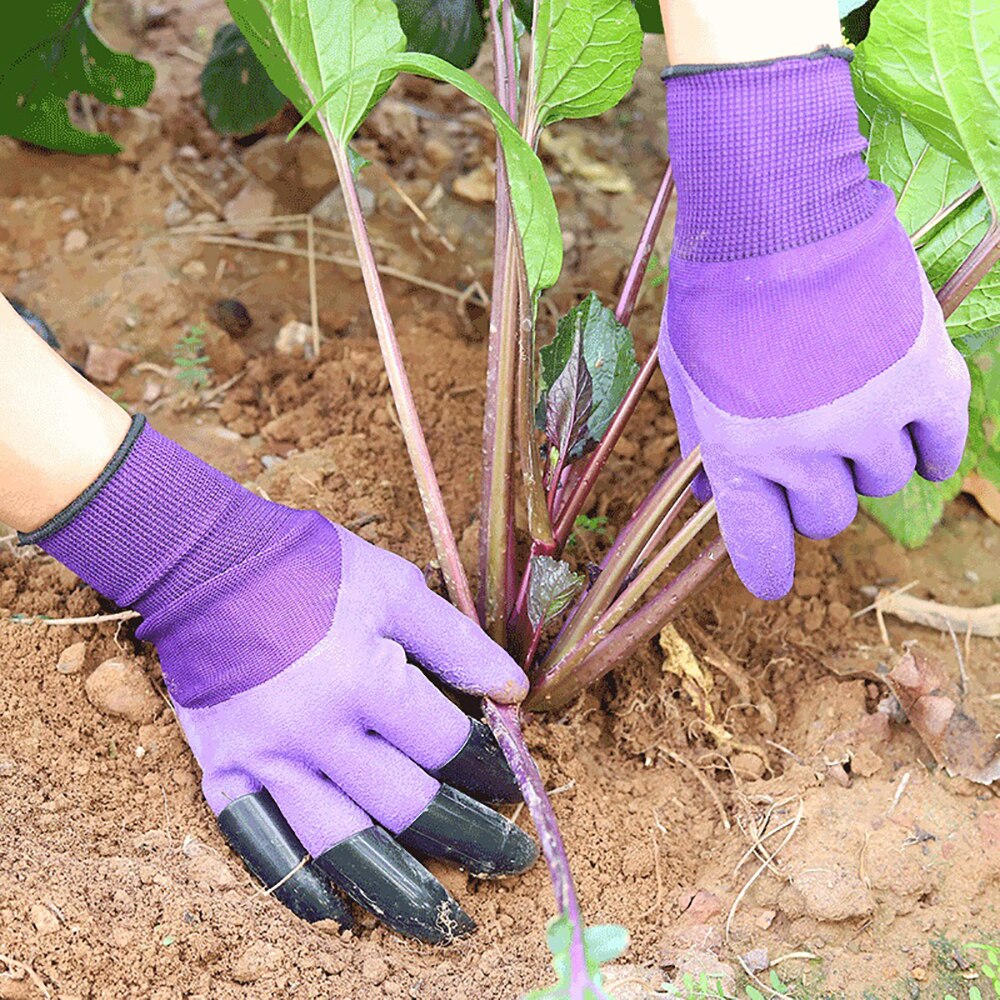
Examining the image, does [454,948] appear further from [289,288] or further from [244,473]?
[289,288]

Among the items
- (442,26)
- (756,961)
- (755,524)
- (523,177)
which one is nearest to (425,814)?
(756,961)

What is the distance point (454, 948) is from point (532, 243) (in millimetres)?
815

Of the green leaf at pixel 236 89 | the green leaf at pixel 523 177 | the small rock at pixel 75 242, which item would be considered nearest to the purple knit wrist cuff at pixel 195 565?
the green leaf at pixel 523 177

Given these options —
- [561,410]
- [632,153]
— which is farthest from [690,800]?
[632,153]

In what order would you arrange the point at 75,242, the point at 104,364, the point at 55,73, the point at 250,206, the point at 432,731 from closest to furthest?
the point at 432,731, the point at 104,364, the point at 55,73, the point at 75,242, the point at 250,206

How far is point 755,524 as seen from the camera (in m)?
1.25

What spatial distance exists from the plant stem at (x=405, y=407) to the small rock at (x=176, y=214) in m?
0.88

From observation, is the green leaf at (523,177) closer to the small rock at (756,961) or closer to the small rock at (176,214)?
the small rock at (756,961)

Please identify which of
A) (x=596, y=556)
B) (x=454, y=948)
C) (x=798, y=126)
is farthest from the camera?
(x=596, y=556)

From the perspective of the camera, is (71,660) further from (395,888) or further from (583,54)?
(583,54)

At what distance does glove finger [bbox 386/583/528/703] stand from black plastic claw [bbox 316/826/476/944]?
22cm

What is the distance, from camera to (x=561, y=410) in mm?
1364

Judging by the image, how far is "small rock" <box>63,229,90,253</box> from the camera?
2.13m

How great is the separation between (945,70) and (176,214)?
1.56 metres
